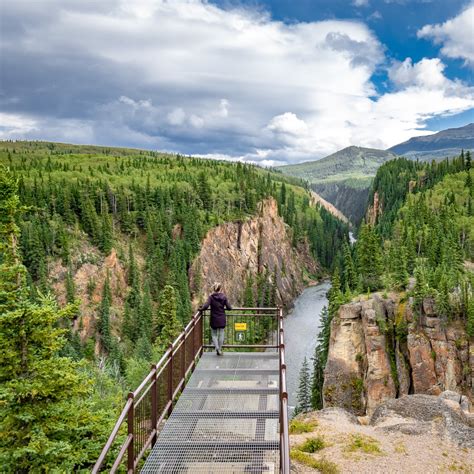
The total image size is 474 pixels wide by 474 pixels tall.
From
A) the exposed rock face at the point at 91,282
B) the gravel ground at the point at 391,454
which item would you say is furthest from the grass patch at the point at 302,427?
the exposed rock face at the point at 91,282

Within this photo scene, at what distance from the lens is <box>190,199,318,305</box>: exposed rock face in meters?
112

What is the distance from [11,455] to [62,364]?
10.4ft

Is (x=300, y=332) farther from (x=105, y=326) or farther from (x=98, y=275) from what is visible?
(x=98, y=275)

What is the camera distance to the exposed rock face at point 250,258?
112325 millimetres

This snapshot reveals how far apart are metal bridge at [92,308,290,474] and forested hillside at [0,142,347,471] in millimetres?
5556

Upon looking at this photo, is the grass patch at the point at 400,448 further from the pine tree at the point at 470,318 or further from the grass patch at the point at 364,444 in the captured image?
the pine tree at the point at 470,318

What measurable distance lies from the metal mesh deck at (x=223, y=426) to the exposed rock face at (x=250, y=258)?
302 ft

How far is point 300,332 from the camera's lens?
309 feet

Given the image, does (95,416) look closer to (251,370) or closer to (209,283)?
(251,370)

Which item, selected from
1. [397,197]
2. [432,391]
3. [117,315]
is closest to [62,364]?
[432,391]

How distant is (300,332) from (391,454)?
7801cm

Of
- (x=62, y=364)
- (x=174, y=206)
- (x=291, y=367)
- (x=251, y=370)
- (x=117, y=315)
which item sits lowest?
(x=291, y=367)

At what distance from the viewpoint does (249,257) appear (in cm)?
12925

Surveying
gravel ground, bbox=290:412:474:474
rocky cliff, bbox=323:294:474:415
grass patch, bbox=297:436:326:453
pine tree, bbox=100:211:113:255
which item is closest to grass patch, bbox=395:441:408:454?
gravel ground, bbox=290:412:474:474
